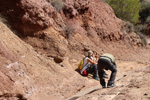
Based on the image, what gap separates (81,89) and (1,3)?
16.0ft

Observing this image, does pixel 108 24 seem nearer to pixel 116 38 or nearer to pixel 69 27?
pixel 116 38

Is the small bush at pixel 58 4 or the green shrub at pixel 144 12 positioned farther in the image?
the green shrub at pixel 144 12

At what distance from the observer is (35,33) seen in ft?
28.8

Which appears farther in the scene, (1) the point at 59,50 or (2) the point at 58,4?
(2) the point at 58,4

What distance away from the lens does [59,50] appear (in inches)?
348

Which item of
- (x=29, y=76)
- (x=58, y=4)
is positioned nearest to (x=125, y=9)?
(x=58, y=4)

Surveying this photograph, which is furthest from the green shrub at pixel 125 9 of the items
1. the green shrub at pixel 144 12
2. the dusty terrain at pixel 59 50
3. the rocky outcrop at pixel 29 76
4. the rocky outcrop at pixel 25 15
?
the rocky outcrop at pixel 29 76

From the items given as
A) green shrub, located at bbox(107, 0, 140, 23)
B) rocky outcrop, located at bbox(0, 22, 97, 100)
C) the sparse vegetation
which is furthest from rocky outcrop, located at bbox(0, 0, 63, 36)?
green shrub, located at bbox(107, 0, 140, 23)

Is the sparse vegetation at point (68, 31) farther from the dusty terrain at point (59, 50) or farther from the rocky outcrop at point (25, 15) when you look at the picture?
the rocky outcrop at point (25, 15)

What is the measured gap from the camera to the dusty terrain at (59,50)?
5340 millimetres

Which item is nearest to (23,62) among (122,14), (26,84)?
(26,84)

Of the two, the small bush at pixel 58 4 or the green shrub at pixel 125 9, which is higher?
the small bush at pixel 58 4

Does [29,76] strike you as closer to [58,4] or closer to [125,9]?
[58,4]

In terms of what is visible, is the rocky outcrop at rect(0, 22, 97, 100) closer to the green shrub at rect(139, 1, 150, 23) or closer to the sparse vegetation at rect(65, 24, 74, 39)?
the sparse vegetation at rect(65, 24, 74, 39)
